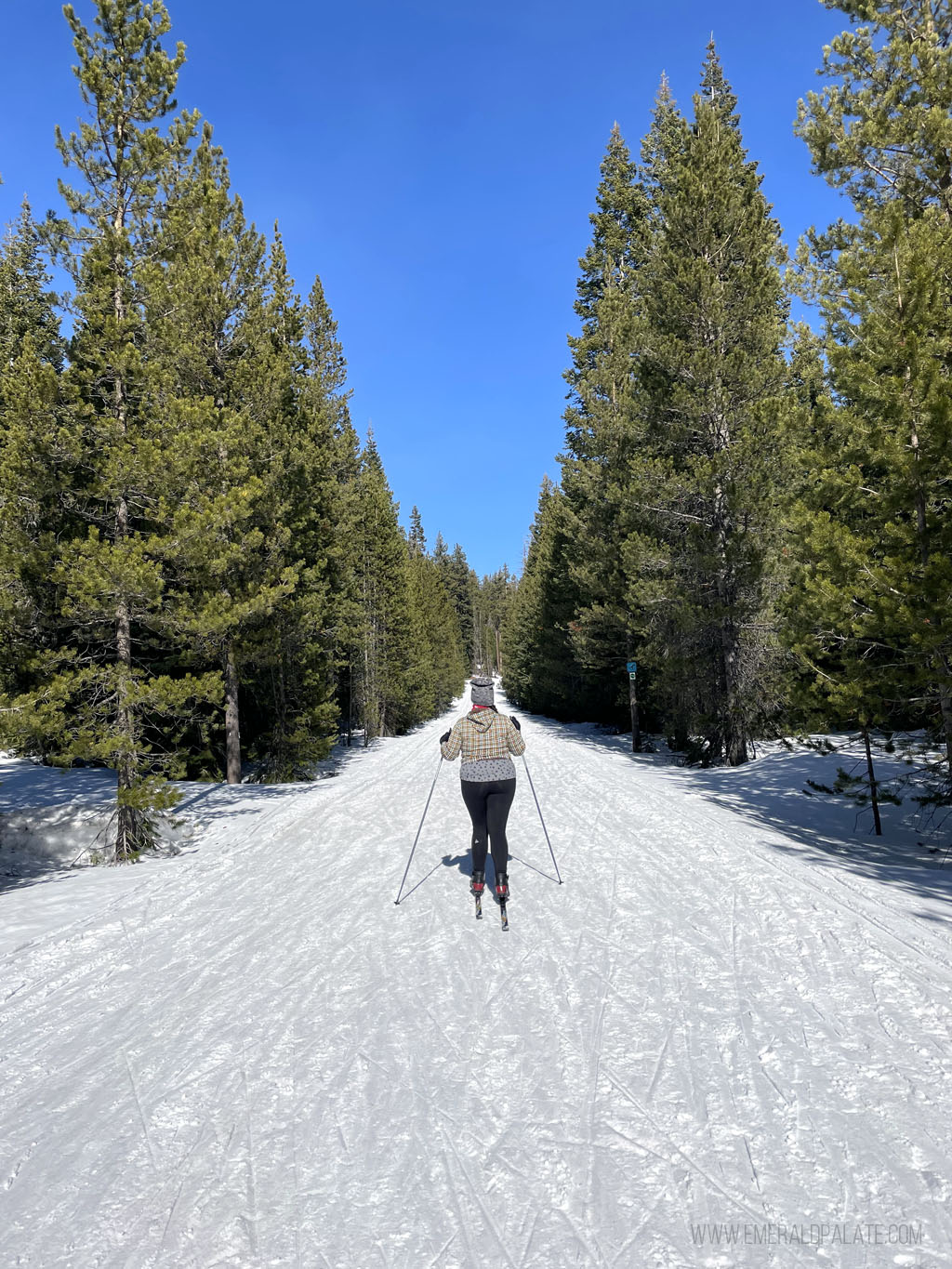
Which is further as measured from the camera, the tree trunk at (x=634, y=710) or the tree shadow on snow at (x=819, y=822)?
the tree trunk at (x=634, y=710)

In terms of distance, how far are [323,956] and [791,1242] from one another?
3608mm

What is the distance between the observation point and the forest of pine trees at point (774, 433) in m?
7.84

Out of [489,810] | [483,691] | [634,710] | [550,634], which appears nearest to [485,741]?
[483,691]

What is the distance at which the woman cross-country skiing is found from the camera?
6113 mm

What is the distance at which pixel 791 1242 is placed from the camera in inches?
96.1

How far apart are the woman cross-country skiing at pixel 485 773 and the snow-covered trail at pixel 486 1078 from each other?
56 centimetres

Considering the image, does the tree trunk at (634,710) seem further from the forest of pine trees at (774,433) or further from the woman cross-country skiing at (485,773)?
the woman cross-country skiing at (485,773)

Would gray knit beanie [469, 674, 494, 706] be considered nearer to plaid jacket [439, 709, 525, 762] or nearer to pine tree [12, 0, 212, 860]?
plaid jacket [439, 709, 525, 762]

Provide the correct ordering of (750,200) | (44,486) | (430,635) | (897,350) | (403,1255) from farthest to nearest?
(430,635) → (750,200) → (44,486) → (897,350) → (403,1255)

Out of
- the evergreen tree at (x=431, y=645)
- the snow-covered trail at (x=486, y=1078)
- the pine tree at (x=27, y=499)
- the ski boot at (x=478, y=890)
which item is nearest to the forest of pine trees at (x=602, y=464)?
the pine tree at (x=27, y=499)

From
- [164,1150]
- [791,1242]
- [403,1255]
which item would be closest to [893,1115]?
[791,1242]

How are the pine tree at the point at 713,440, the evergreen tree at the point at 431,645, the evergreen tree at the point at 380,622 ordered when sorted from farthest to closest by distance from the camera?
1. the evergreen tree at the point at 431,645
2. the evergreen tree at the point at 380,622
3. the pine tree at the point at 713,440

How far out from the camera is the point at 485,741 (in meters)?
6.21

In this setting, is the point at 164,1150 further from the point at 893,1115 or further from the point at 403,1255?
the point at 893,1115
